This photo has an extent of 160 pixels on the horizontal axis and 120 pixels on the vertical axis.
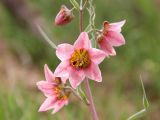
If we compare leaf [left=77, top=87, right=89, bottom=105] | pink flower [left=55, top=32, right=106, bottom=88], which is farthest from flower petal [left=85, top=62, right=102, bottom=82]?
leaf [left=77, top=87, right=89, bottom=105]

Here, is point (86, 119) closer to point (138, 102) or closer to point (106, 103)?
point (106, 103)

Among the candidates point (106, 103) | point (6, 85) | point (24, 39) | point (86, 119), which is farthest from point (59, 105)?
point (24, 39)

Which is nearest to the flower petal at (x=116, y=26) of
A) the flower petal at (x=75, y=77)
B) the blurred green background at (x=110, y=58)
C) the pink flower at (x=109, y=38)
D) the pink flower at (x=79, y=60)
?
the pink flower at (x=109, y=38)

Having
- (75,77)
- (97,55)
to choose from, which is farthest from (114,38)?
(75,77)

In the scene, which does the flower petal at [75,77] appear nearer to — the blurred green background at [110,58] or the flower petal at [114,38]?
the flower petal at [114,38]

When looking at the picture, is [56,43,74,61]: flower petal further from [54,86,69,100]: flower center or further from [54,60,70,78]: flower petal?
[54,86,69,100]: flower center

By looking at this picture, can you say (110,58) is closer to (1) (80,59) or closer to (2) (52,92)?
(2) (52,92)
